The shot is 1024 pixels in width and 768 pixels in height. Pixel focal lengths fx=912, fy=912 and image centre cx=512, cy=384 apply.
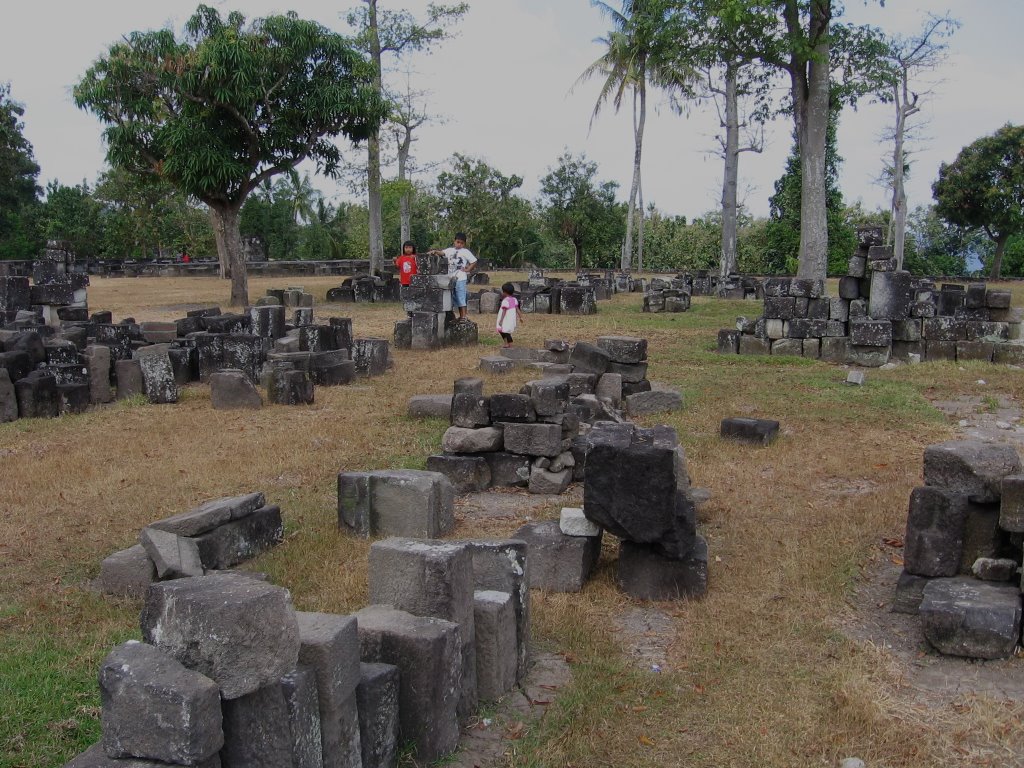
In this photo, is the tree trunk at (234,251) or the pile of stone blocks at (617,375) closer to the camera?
the pile of stone blocks at (617,375)

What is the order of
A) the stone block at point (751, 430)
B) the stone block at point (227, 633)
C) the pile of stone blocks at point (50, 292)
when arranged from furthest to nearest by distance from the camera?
1. the pile of stone blocks at point (50, 292)
2. the stone block at point (751, 430)
3. the stone block at point (227, 633)

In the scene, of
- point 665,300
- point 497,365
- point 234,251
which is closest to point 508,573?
point 497,365

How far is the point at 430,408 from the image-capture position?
1134 centimetres

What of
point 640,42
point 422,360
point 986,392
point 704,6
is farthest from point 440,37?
point 986,392

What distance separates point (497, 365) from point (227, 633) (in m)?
11.5

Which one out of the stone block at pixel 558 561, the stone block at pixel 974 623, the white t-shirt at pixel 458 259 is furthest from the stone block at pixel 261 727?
the white t-shirt at pixel 458 259

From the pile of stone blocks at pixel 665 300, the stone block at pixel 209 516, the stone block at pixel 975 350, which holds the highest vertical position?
the pile of stone blocks at pixel 665 300

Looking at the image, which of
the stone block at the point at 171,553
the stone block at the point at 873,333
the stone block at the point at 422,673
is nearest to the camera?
the stone block at the point at 422,673

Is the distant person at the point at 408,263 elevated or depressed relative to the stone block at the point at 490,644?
elevated

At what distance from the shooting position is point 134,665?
326 cm

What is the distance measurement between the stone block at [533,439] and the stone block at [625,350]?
413cm

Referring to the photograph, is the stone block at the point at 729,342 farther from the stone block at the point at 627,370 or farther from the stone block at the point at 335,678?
the stone block at the point at 335,678

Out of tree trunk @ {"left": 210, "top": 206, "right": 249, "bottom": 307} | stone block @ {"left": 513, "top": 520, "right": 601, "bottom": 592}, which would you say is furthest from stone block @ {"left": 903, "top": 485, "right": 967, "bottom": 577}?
tree trunk @ {"left": 210, "top": 206, "right": 249, "bottom": 307}

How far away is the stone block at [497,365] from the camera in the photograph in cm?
1471
